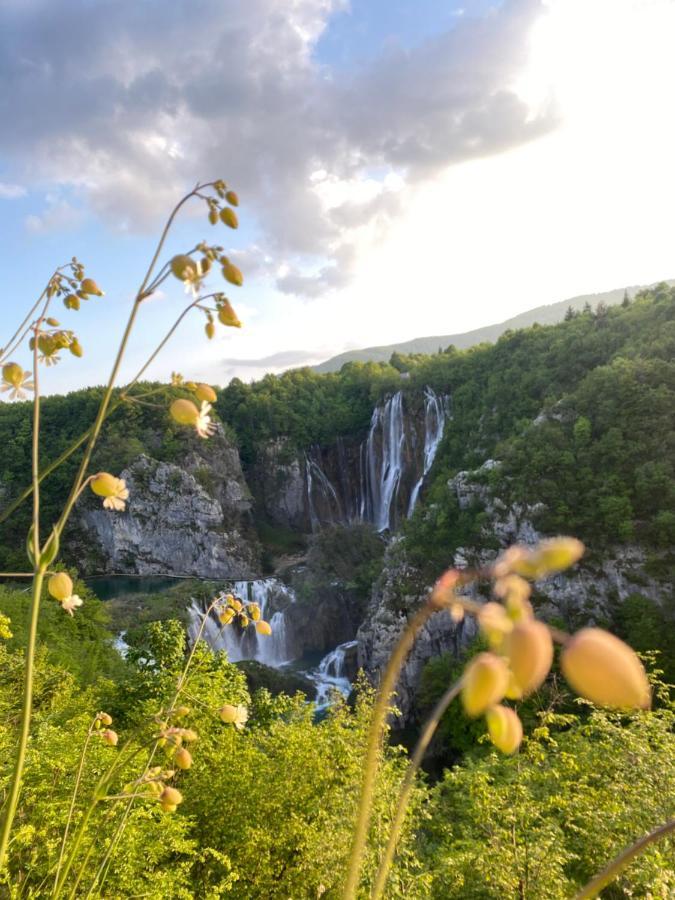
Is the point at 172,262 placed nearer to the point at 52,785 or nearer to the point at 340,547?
the point at 52,785

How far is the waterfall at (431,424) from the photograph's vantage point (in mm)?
34591

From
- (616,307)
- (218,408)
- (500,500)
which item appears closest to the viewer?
(500,500)

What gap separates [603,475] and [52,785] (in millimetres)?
20153

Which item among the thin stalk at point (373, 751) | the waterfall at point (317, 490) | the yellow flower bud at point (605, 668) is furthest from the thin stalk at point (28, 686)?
the waterfall at point (317, 490)

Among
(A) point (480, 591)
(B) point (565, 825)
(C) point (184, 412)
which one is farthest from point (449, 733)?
(C) point (184, 412)

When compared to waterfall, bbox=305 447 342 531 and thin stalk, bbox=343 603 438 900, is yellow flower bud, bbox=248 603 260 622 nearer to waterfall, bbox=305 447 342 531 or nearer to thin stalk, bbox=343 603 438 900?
thin stalk, bbox=343 603 438 900

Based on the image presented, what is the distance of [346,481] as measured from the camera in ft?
145

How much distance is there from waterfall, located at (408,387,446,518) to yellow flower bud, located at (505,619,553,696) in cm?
3361

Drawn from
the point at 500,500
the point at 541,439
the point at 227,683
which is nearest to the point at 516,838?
the point at 227,683

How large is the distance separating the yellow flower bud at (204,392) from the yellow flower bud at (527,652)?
943mm

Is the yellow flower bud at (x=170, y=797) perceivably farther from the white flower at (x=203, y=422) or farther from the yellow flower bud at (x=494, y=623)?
the yellow flower bud at (x=494, y=623)

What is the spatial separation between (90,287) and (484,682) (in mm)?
1637

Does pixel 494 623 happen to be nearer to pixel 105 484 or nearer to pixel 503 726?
pixel 503 726

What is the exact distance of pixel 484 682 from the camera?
1.94ft
